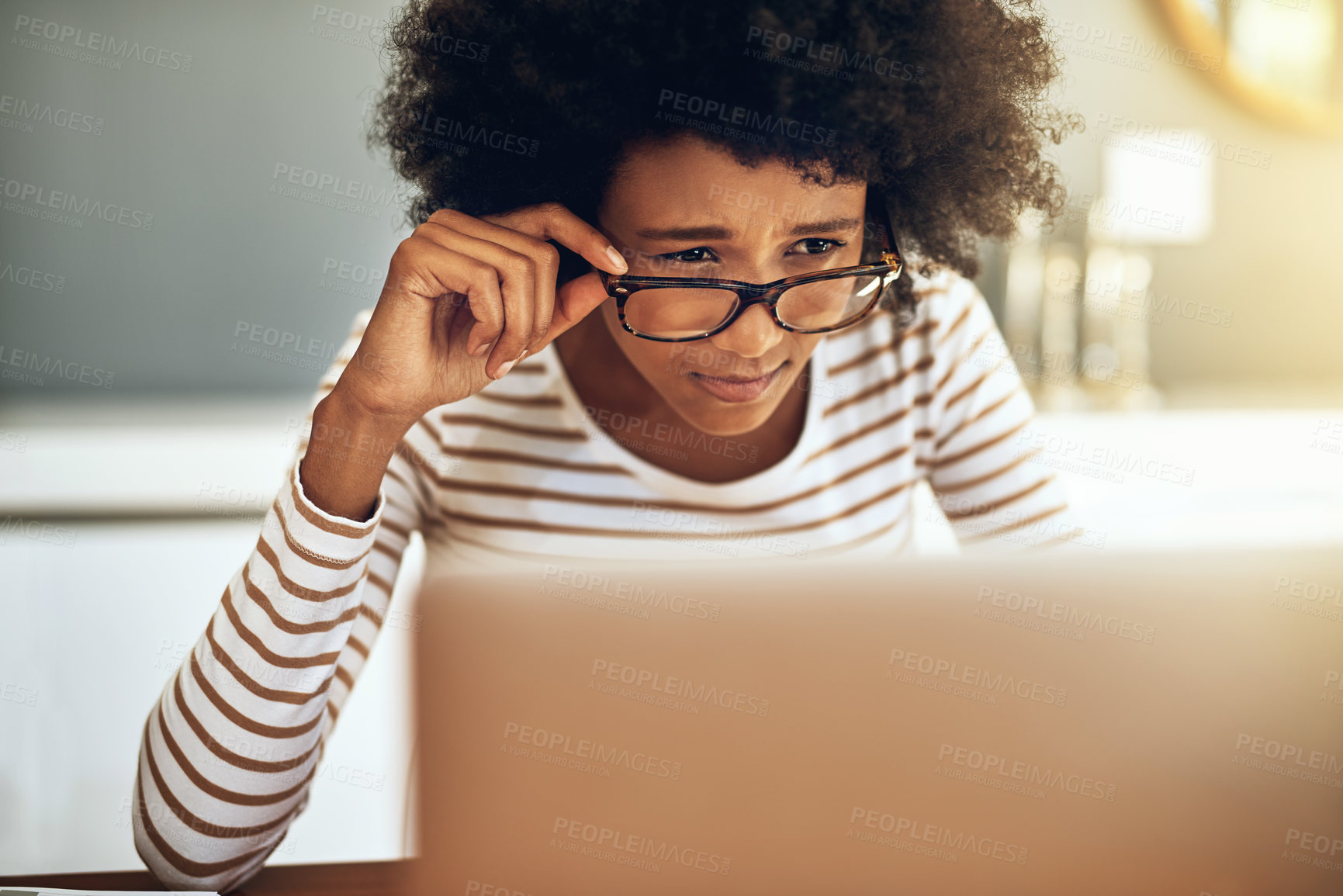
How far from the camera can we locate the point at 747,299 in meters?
0.75

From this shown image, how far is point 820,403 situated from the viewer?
3.37 feet

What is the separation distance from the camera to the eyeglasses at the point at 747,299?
2.44 ft

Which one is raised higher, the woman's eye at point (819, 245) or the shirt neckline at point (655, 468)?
the woman's eye at point (819, 245)

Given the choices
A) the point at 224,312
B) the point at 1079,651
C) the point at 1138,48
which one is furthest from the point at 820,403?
the point at 1138,48

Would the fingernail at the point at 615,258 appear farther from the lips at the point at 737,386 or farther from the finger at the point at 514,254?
the lips at the point at 737,386

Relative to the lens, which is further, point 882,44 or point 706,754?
point 882,44

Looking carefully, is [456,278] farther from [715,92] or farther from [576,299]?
[715,92]

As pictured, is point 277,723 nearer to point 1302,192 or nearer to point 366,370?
point 366,370

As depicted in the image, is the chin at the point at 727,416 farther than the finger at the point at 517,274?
Yes

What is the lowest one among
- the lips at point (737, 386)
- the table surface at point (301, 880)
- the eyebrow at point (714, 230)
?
the table surface at point (301, 880)

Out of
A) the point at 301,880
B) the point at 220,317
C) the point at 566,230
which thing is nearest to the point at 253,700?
the point at 301,880

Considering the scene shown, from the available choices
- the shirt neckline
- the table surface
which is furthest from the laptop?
the shirt neckline

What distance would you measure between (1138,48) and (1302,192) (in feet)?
1.82

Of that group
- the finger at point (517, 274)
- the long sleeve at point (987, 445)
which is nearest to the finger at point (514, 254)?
the finger at point (517, 274)
